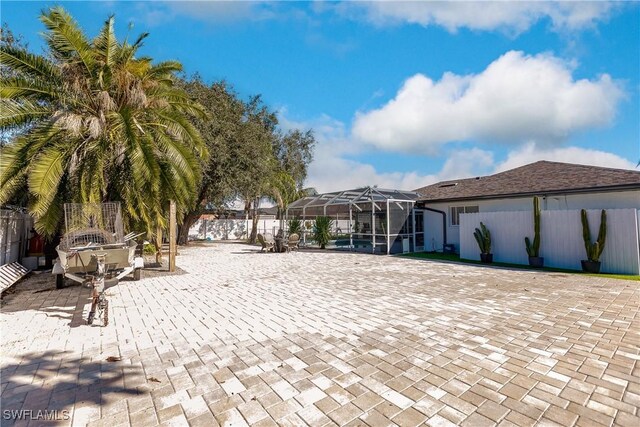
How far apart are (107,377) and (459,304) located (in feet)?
20.1

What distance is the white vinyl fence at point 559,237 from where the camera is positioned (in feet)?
32.6

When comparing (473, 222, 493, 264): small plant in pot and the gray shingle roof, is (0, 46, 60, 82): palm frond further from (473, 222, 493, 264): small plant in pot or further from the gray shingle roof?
the gray shingle roof

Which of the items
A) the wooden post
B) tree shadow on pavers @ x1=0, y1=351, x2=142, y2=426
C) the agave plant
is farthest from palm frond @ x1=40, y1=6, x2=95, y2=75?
the agave plant

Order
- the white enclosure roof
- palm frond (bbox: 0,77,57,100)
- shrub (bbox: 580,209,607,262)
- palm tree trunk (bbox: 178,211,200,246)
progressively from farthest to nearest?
palm tree trunk (bbox: 178,211,200,246)
the white enclosure roof
shrub (bbox: 580,209,607,262)
palm frond (bbox: 0,77,57,100)

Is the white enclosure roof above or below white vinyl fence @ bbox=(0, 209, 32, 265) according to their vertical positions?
above

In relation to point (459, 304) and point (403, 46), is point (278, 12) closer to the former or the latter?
point (403, 46)

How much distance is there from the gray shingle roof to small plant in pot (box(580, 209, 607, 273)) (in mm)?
2232

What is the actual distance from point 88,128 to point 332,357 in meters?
9.31

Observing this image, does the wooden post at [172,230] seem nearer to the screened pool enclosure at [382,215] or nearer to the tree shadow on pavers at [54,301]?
the tree shadow on pavers at [54,301]

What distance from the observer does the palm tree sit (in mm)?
8109

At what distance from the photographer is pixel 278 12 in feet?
32.5

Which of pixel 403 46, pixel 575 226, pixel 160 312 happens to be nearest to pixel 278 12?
pixel 403 46

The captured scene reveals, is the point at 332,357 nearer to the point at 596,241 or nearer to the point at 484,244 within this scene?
the point at 596,241

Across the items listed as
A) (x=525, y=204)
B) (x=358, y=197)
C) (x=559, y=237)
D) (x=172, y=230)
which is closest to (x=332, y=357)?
(x=172, y=230)
